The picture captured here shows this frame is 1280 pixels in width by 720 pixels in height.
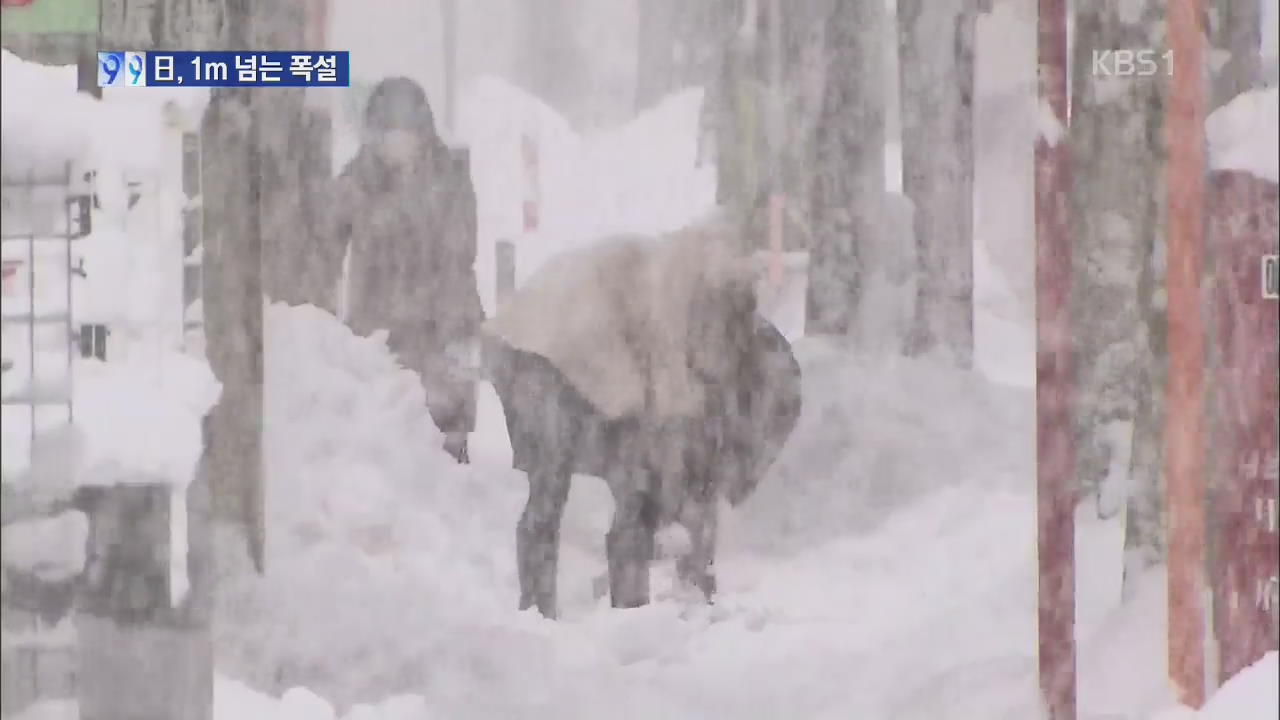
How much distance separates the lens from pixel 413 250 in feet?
4.35

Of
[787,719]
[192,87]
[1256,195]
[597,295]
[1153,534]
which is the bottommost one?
[787,719]

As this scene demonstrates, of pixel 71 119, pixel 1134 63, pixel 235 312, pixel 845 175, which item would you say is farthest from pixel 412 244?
pixel 1134 63

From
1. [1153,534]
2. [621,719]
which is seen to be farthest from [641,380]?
[1153,534]

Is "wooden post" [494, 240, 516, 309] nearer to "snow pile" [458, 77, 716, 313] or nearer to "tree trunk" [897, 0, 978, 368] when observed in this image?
"snow pile" [458, 77, 716, 313]

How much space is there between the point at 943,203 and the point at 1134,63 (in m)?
0.29

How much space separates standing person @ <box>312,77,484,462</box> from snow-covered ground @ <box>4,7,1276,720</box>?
0.02 metres

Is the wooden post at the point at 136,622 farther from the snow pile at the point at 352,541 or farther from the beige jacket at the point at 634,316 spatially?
the beige jacket at the point at 634,316

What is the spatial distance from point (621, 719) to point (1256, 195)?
100 centimetres

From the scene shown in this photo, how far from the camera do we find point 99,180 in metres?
1.32

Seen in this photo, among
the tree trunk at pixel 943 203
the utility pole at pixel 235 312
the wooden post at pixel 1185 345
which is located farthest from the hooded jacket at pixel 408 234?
the wooden post at pixel 1185 345

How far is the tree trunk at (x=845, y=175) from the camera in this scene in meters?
1.33

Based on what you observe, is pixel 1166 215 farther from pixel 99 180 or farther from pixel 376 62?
pixel 99 180

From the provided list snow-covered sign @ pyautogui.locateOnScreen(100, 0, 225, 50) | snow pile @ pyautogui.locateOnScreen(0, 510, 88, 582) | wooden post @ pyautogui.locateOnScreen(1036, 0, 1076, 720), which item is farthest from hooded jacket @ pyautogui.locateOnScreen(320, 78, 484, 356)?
wooden post @ pyautogui.locateOnScreen(1036, 0, 1076, 720)

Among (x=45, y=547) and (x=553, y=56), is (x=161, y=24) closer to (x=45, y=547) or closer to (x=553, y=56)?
(x=553, y=56)
